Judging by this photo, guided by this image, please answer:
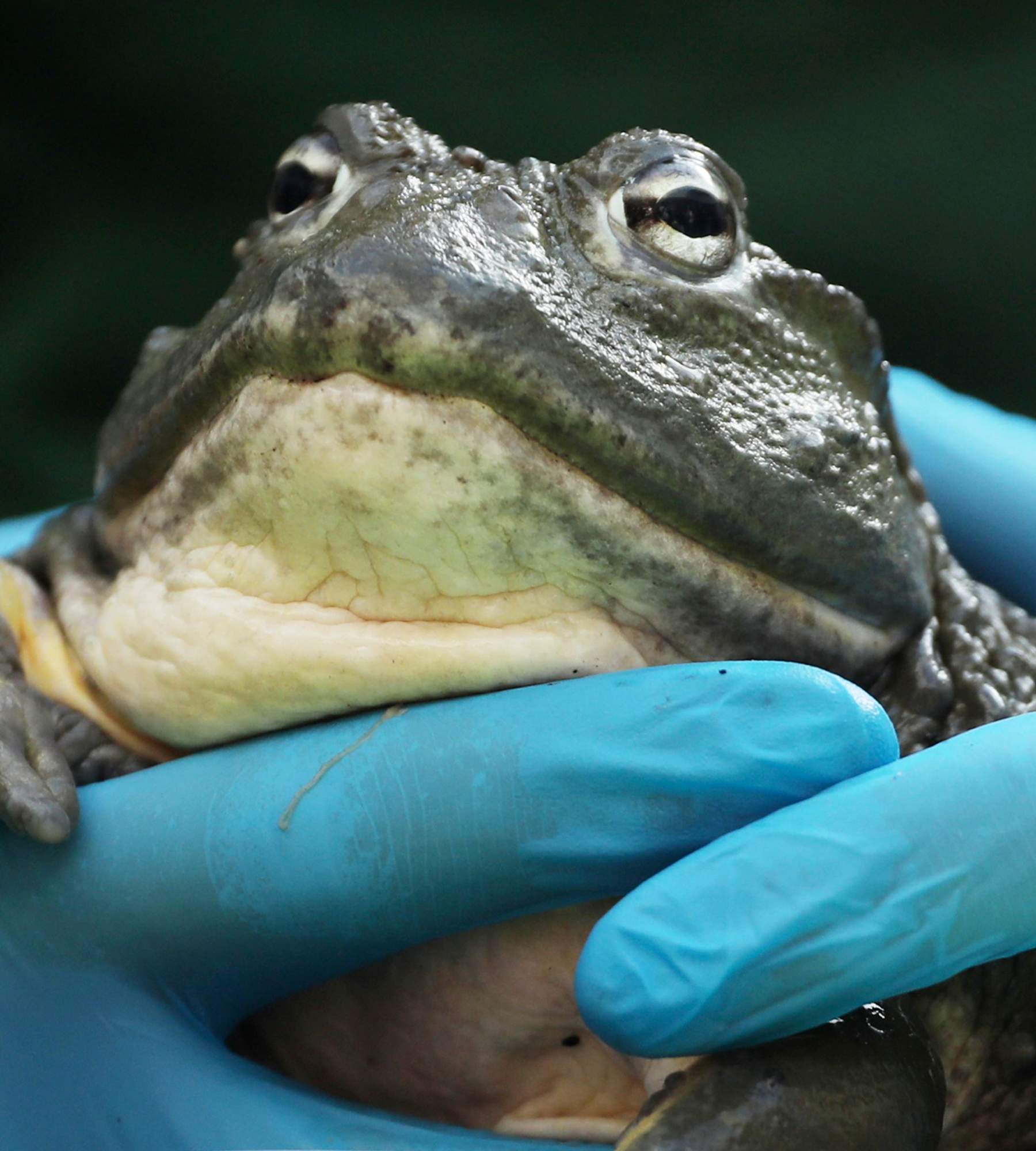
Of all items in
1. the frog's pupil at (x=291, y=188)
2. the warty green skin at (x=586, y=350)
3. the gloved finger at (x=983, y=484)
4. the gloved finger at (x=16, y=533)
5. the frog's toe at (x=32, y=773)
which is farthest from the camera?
the gloved finger at (x=16, y=533)

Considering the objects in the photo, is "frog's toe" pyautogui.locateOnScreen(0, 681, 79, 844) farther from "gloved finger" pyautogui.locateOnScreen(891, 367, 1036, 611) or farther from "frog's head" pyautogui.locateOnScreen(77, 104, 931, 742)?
"gloved finger" pyautogui.locateOnScreen(891, 367, 1036, 611)

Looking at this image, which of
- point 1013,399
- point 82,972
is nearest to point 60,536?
point 82,972

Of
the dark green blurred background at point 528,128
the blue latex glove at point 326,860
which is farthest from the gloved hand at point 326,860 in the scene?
the dark green blurred background at point 528,128

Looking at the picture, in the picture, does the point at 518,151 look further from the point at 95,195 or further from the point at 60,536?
the point at 60,536

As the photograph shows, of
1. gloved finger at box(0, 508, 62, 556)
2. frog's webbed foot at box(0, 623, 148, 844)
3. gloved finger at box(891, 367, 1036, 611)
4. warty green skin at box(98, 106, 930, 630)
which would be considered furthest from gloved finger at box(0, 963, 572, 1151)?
gloved finger at box(891, 367, 1036, 611)

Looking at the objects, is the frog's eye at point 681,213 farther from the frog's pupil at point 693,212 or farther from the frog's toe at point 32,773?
the frog's toe at point 32,773

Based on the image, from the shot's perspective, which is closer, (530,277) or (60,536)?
(530,277)
